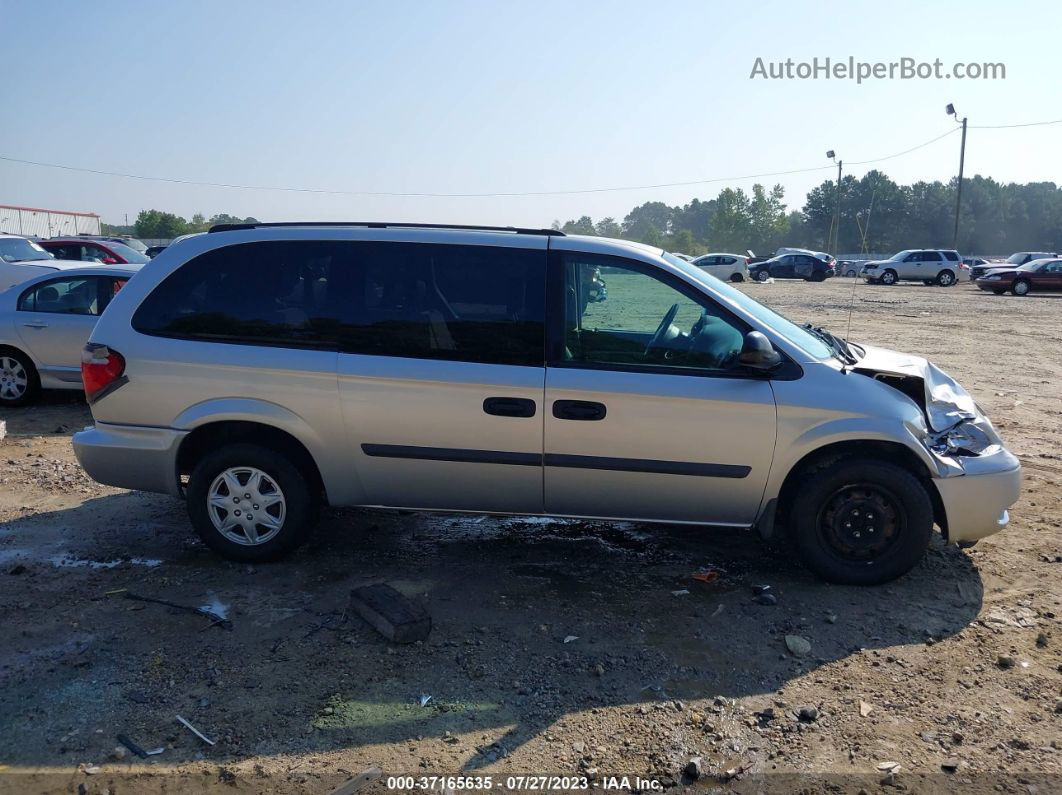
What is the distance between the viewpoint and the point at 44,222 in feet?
194

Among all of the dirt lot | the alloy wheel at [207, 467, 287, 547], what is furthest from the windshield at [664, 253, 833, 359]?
the alloy wheel at [207, 467, 287, 547]

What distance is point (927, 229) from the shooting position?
95125 millimetres

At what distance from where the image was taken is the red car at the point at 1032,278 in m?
33.5

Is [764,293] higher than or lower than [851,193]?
lower

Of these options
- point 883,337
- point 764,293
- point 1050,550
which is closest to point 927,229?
point 764,293

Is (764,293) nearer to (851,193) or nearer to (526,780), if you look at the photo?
(526,780)

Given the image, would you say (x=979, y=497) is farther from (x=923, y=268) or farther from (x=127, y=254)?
(x=923, y=268)

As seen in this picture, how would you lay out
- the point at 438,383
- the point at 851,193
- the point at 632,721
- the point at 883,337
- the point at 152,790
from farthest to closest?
the point at 851,193 → the point at 883,337 → the point at 438,383 → the point at 632,721 → the point at 152,790

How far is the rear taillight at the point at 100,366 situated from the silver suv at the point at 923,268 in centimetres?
4289

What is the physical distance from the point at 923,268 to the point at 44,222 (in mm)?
57127

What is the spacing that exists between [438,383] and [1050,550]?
3959 millimetres

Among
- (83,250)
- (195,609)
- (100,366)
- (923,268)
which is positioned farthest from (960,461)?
(923,268)

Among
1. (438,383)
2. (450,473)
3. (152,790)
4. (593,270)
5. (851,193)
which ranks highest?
(851,193)

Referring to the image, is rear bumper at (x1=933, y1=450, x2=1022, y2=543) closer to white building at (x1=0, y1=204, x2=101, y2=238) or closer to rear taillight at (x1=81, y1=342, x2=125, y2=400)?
rear taillight at (x1=81, y1=342, x2=125, y2=400)
